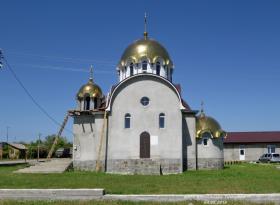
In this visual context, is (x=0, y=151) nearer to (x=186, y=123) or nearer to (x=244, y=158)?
(x=244, y=158)

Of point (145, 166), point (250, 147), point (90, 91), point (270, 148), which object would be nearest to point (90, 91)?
point (90, 91)

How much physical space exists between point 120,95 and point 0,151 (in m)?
39.8

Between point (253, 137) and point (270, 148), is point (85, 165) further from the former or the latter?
point (270, 148)

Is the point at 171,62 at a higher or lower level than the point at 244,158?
higher

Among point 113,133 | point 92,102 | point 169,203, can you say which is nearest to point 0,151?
point 92,102

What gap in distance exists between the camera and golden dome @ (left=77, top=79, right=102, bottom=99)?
3185 centimetres

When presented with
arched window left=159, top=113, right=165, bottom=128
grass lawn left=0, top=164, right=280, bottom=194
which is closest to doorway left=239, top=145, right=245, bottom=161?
arched window left=159, top=113, right=165, bottom=128

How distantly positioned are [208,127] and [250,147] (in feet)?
61.6

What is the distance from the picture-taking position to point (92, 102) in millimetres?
31812

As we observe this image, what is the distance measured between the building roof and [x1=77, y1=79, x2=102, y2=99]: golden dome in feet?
68.7

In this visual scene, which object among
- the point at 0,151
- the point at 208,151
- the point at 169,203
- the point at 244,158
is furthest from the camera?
the point at 0,151

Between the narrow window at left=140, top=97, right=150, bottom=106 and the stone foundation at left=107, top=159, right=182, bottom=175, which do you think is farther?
the narrow window at left=140, top=97, right=150, bottom=106

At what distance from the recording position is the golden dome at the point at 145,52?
31.2 metres

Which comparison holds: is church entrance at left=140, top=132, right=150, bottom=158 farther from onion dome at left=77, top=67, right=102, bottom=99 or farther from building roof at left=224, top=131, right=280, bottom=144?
building roof at left=224, top=131, right=280, bottom=144
